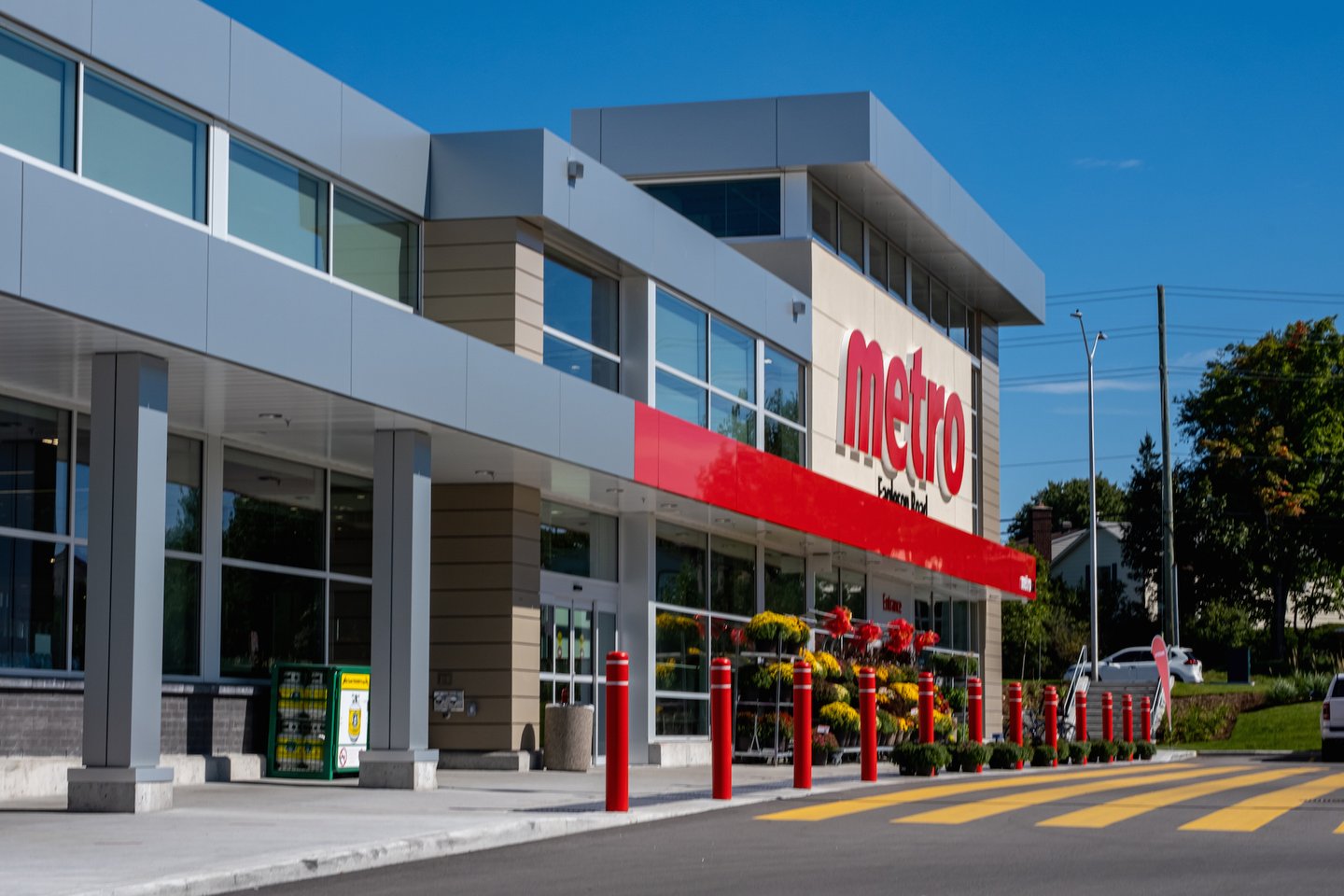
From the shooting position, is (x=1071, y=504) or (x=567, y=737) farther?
(x=1071, y=504)

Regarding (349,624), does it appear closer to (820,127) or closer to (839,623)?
(839,623)

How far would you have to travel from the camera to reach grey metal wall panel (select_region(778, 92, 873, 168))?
3231cm

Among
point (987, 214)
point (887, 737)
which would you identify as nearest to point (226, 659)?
point (887, 737)

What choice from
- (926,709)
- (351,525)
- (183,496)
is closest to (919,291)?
(926,709)

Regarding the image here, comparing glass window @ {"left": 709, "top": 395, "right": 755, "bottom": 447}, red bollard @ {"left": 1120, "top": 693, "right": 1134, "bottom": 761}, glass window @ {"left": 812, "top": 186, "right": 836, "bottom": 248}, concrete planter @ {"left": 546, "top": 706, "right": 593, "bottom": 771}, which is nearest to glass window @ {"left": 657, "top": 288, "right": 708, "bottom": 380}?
glass window @ {"left": 709, "top": 395, "right": 755, "bottom": 447}

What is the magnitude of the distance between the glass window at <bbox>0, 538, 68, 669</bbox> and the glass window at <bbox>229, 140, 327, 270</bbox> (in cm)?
387

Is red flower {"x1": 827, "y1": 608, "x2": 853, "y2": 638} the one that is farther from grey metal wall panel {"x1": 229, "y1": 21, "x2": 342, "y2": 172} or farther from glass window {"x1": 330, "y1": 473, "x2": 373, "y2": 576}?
grey metal wall panel {"x1": 229, "y1": 21, "x2": 342, "y2": 172}

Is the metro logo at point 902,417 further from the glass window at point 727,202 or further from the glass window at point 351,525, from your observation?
the glass window at point 351,525

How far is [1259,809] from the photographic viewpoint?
1658cm

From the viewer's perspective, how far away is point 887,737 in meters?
30.2

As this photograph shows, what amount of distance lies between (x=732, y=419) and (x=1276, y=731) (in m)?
22.5

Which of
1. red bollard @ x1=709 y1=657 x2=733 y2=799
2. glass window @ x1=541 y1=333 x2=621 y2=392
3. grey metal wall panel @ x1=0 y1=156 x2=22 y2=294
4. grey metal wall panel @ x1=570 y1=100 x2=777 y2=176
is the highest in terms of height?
grey metal wall panel @ x1=570 y1=100 x2=777 y2=176

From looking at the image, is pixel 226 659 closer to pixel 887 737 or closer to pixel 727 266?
pixel 727 266

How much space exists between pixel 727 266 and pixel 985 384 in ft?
54.8
